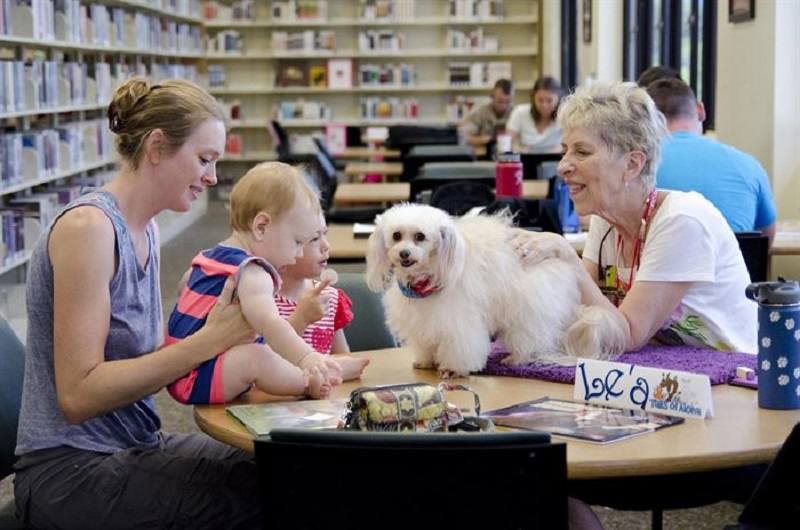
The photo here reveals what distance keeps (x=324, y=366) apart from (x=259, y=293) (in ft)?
0.57

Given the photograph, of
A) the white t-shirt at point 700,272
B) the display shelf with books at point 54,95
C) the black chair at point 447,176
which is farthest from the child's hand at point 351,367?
the display shelf with books at point 54,95

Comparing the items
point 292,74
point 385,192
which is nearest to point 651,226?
point 385,192

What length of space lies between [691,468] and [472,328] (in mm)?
641

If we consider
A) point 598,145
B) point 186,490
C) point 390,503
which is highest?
point 598,145

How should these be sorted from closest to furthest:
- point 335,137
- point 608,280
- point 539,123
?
point 608,280 < point 539,123 < point 335,137

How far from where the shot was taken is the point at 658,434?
6.25ft

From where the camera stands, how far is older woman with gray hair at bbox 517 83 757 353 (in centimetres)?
250

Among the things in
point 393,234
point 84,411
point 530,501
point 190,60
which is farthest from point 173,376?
point 190,60

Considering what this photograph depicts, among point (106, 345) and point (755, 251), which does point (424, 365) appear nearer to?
point (106, 345)

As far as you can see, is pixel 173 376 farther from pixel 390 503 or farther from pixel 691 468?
pixel 691 468

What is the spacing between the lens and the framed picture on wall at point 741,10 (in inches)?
231

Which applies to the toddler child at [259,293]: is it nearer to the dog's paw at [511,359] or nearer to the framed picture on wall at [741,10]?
the dog's paw at [511,359]

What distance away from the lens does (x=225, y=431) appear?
1.98 metres

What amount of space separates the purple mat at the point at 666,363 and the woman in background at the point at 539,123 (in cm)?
639
